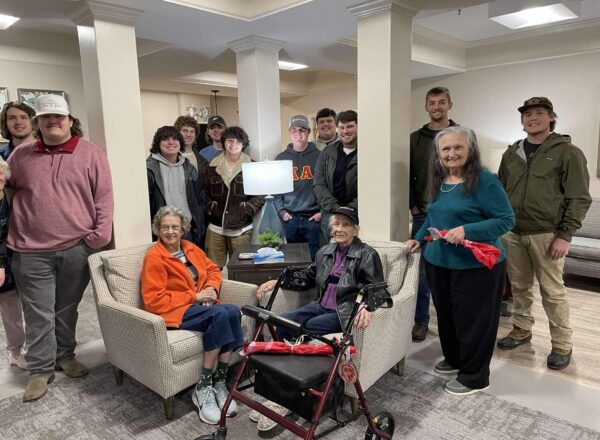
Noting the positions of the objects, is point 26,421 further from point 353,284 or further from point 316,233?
point 316,233

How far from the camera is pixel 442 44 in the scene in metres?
5.79

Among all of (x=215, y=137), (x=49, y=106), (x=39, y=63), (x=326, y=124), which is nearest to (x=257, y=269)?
(x=326, y=124)

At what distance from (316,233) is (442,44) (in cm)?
350

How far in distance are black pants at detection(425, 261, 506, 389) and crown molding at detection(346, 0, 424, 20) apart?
1690mm

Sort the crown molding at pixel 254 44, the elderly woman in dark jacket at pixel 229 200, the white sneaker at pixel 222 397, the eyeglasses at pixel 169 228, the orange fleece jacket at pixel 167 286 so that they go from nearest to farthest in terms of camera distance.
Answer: the white sneaker at pixel 222 397 → the orange fleece jacket at pixel 167 286 → the eyeglasses at pixel 169 228 → the elderly woman in dark jacket at pixel 229 200 → the crown molding at pixel 254 44

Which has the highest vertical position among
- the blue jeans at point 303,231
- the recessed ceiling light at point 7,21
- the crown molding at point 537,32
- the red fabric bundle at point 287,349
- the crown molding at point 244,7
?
the crown molding at point 537,32

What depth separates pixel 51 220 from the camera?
2584mm

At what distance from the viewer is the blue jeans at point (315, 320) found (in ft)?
8.04

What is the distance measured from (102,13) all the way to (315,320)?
2361 millimetres

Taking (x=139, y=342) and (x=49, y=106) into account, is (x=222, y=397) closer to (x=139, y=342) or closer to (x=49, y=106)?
(x=139, y=342)

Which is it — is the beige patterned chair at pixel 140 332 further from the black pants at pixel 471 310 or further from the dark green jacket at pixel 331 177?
the black pants at pixel 471 310

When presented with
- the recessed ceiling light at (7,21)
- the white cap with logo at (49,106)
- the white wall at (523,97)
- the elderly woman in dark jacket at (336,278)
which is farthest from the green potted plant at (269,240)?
the white wall at (523,97)

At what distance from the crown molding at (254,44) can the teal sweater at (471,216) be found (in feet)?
7.91

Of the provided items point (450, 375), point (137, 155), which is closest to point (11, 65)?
point (137, 155)
